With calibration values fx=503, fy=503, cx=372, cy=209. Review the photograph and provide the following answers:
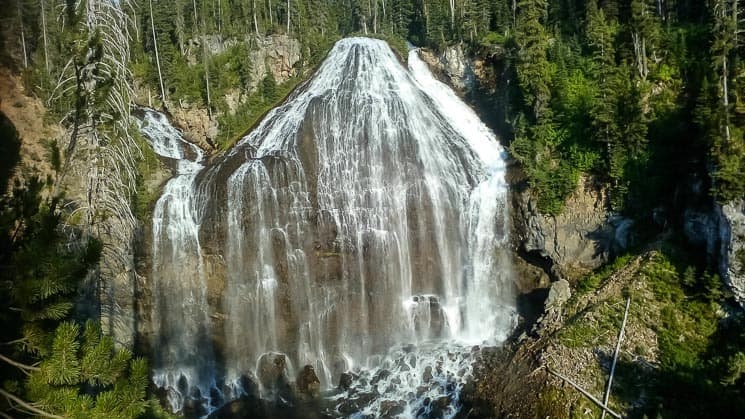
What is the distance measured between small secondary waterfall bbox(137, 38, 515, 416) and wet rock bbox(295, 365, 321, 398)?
485 millimetres

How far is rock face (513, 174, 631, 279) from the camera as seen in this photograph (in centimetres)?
2256

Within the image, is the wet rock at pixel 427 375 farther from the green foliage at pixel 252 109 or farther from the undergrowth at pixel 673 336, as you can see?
the green foliage at pixel 252 109

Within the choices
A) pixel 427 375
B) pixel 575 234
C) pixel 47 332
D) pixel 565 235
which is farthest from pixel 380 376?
pixel 47 332

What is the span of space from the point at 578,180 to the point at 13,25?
73.6ft

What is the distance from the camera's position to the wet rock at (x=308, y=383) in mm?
21688

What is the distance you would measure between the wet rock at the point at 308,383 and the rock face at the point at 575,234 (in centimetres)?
1132

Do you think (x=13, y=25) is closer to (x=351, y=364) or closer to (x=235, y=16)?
(x=351, y=364)

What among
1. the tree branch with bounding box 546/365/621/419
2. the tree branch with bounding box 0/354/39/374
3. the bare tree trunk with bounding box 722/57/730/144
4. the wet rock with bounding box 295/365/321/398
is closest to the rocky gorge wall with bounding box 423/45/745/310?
the bare tree trunk with bounding box 722/57/730/144

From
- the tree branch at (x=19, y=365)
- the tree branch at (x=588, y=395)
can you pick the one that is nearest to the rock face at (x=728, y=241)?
the tree branch at (x=588, y=395)

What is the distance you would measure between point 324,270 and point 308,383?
5.08 meters

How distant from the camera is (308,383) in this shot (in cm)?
2202

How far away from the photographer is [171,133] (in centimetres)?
3438

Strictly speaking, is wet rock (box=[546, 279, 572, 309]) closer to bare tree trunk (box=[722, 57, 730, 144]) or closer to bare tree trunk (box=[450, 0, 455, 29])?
bare tree trunk (box=[722, 57, 730, 144])

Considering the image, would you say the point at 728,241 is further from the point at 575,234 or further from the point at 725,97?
the point at 575,234
